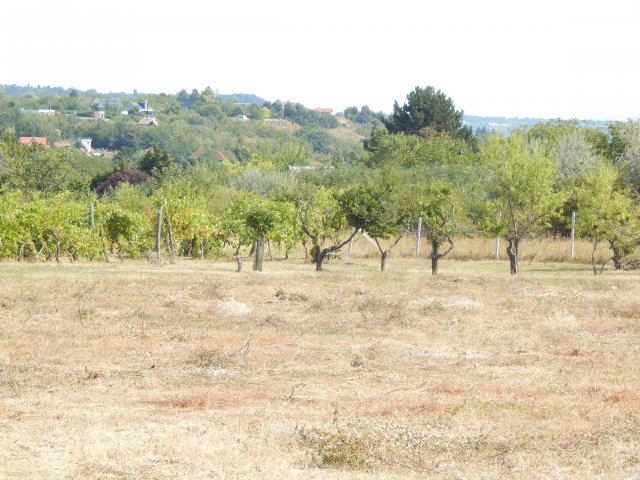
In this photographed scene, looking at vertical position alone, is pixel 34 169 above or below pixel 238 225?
above

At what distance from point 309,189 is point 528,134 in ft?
127

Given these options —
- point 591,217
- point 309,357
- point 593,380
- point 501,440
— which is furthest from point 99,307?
point 591,217

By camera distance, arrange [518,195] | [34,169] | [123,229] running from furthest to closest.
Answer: [34,169] → [123,229] → [518,195]

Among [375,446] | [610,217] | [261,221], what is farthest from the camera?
[610,217]

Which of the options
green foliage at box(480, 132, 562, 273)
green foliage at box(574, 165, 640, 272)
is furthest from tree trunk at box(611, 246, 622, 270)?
green foliage at box(480, 132, 562, 273)

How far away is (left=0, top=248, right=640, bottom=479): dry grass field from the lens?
9.32 metres

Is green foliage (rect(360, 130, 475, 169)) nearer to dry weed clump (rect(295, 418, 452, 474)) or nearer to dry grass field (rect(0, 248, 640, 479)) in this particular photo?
dry grass field (rect(0, 248, 640, 479))

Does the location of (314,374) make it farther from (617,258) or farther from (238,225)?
(617,258)

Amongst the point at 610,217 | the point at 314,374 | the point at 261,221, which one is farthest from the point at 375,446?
the point at 610,217

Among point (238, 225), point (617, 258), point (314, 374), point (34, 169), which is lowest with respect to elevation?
point (314, 374)

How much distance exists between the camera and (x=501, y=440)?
10148 millimetres

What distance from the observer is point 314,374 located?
14102mm

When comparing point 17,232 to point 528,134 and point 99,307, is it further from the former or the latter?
point 528,134

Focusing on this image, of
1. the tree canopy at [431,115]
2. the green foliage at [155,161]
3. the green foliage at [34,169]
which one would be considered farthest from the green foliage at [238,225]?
the tree canopy at [431,115]
